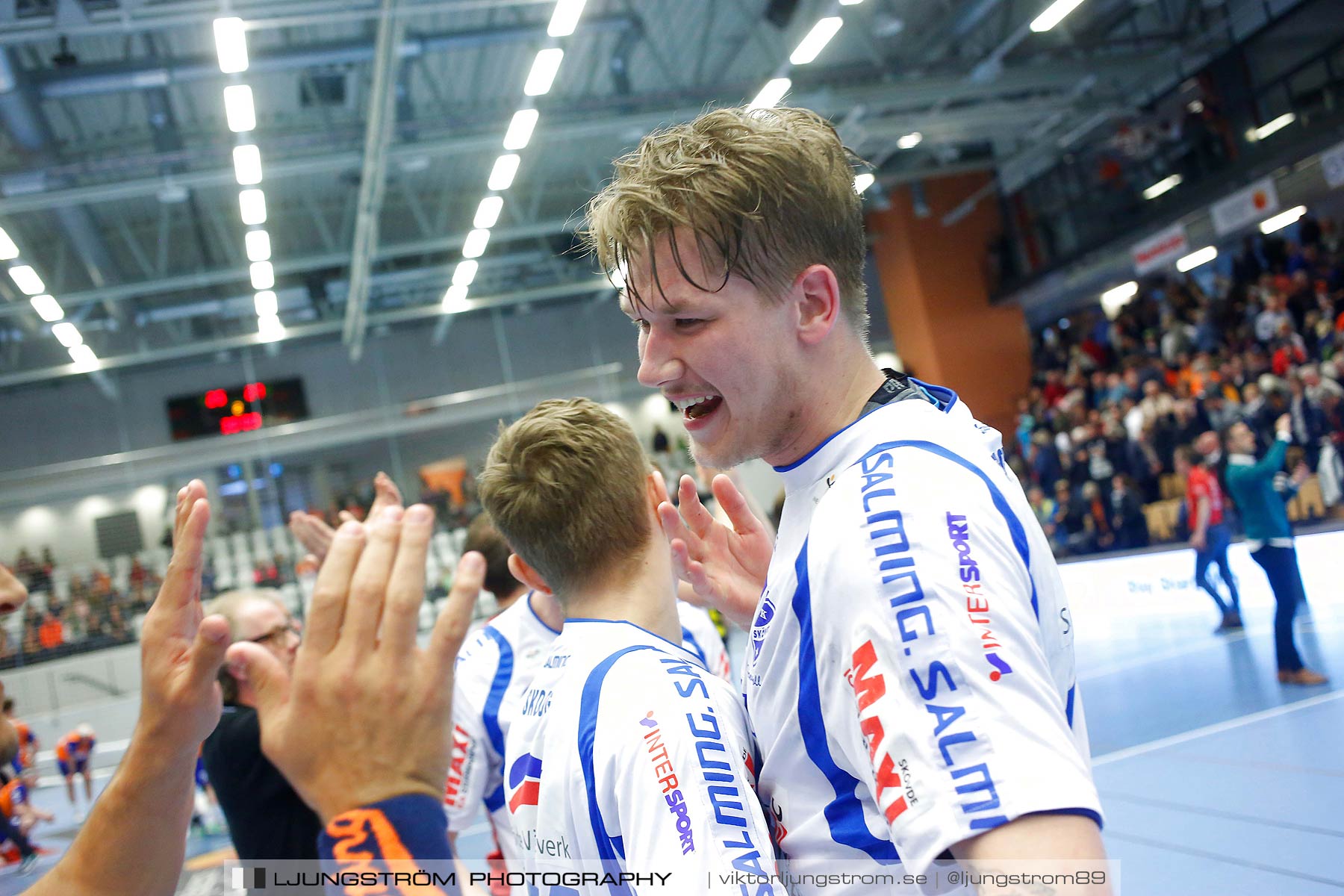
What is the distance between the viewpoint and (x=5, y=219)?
479 inches

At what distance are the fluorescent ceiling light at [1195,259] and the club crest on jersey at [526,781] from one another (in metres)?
16.2

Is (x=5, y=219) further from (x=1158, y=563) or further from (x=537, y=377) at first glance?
(x=1158, y=563)

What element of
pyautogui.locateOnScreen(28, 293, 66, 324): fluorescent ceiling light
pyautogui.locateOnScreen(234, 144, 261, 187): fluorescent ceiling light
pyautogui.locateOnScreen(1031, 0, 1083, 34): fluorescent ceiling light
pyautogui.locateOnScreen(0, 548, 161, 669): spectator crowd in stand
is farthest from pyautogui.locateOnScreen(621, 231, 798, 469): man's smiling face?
pyautogui.locateOnScreen(28, 293, 66, 324): fluorescent ceiling light

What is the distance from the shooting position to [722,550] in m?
1.80

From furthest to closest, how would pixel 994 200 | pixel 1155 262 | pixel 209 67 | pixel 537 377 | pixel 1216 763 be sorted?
pixel 994 200
pixel 537 377
pixel 1155 262
pixel 209 67
pixel 1216 763

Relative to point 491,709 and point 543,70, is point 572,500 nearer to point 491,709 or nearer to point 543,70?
point 491,709

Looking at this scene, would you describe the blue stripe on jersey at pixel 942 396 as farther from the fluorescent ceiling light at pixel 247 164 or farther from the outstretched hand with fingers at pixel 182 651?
the fluorescent ceiling light at pixel 247 164

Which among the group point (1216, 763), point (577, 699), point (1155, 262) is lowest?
point (1216, 763)

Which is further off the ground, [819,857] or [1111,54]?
[1111,54]

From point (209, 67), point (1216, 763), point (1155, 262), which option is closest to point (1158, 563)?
point (1216, 763)

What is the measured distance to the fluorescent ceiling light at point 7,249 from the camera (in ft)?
38.3

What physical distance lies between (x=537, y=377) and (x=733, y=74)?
5.51 m

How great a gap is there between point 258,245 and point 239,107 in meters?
4.30

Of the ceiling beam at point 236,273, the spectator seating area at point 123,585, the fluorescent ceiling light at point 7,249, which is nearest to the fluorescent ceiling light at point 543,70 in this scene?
the ceiling beam at point 236,273
